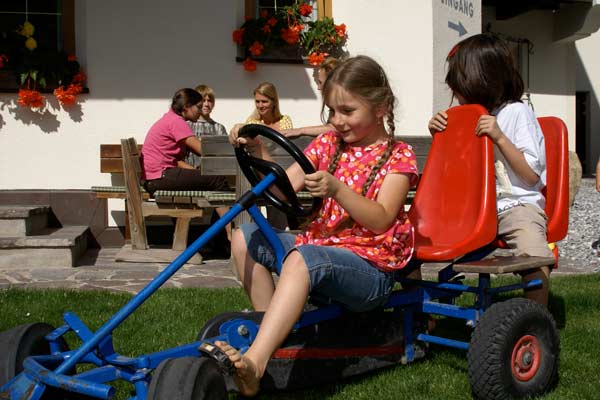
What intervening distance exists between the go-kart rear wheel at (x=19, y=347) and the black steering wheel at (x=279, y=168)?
896 mm

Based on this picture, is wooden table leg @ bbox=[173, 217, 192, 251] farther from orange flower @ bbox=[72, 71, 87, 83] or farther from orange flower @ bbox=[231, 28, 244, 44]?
orange flower @ bbox=[231, 28, 244, 44]

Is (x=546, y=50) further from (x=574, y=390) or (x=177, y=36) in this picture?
(x=574, y=390)

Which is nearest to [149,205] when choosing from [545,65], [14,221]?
[14,221]

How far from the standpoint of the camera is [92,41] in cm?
736

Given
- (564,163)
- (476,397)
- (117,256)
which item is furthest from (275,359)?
(117,256)

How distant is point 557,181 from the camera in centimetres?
365

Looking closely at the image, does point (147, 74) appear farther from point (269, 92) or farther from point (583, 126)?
point (583, 126)

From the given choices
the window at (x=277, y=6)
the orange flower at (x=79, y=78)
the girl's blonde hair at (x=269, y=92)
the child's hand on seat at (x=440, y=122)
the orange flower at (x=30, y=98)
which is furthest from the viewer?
the window at (x=277, y=6)

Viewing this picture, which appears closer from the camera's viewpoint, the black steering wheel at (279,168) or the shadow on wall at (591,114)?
the black steering wheel at (279,168)

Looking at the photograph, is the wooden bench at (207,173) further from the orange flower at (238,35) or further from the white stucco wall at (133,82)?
the orange flower at (238,35)

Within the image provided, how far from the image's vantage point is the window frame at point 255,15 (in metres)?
7.59

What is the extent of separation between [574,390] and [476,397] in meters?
0.44

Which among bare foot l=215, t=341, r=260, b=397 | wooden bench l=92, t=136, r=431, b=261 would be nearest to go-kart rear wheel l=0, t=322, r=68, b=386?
bare foot l=215, t=341, r=260, b=397

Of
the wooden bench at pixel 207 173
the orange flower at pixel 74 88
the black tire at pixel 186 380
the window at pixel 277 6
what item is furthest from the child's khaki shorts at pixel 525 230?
the orange flower at pixel 74 88
